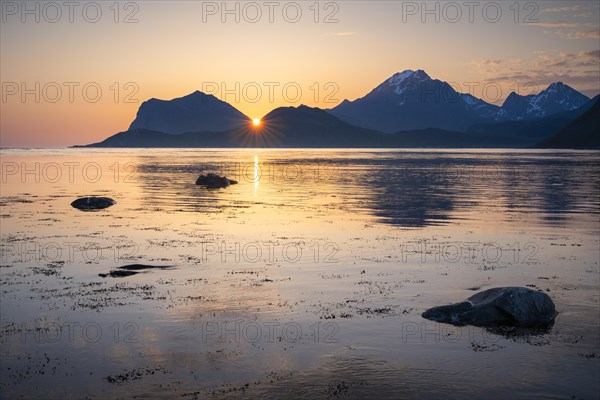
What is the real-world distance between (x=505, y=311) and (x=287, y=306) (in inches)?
321

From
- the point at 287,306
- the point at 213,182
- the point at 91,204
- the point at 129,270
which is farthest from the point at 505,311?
the point at 213,182

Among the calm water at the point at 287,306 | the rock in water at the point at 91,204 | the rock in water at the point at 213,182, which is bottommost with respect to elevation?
the calm water at the point at 287,306

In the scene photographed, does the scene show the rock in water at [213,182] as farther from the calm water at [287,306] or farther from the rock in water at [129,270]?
the rock in water at [129,270]

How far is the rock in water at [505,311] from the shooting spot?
19859 mm

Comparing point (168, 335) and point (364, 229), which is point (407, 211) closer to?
point (364, 229)

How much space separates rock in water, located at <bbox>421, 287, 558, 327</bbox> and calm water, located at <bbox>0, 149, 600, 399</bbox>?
66 cm

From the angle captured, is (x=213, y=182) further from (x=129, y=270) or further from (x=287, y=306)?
(x=287, y=306)

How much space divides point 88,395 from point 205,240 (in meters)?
21.9

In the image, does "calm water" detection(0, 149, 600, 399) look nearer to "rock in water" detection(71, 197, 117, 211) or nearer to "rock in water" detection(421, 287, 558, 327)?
"rock in water" detection(421, 287, 558, 327)

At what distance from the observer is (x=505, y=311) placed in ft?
65.8

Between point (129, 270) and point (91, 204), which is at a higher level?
point (91, 204)

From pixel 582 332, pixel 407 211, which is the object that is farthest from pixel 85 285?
pixel 407 211

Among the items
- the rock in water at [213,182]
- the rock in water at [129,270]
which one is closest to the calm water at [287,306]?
the rock in water at [129,270]

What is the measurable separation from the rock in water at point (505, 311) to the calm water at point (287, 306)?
66 centimetres
